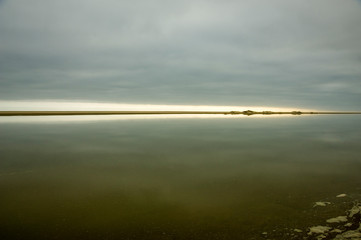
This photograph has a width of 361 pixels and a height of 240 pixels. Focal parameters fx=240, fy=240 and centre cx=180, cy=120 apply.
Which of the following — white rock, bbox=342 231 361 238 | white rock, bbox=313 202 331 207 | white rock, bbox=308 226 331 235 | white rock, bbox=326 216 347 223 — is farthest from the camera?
white rock, bbox=313 202 331 207

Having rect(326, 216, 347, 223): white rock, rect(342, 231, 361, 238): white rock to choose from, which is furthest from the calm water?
rect(342, 231, 361, 238): white rock

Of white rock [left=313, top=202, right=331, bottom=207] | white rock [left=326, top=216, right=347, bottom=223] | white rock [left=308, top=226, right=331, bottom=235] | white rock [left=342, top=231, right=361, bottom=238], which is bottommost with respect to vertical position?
white rock [left=308, top=226, right=331, bottom=235]

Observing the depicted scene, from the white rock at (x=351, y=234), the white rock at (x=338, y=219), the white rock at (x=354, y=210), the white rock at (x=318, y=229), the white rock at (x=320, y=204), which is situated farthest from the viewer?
the white rock at (x=320, y=204)

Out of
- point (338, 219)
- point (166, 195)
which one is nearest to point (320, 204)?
point (338, 219)

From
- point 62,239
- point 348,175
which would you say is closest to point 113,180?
point 62,239

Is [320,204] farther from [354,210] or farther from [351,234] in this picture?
[351,234]

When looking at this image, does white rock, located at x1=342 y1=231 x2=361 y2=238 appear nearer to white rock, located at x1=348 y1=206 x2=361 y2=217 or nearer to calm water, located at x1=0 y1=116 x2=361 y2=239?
calm water, located at x1=0 y1=116 x2=361 y2=239

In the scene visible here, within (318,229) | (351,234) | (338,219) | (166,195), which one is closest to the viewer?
(351,234)

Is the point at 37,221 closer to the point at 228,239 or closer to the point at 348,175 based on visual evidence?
the point at 228,239

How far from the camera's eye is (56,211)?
6734 millimetres

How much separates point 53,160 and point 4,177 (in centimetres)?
349

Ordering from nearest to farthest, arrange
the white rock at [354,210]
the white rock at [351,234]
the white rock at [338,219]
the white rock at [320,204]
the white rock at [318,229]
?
1. the white rock at [351,234]
2. the white rock at [318,229]
3. the white rock at [338,219]
4. the white rock at [354,210]
5. the white rock at [320,204]

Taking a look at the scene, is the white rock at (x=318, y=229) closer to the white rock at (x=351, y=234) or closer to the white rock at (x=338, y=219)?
the white rock at (x=351, y=234)

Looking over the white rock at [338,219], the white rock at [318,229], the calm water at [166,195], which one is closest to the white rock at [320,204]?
the calm water at [166,195]
